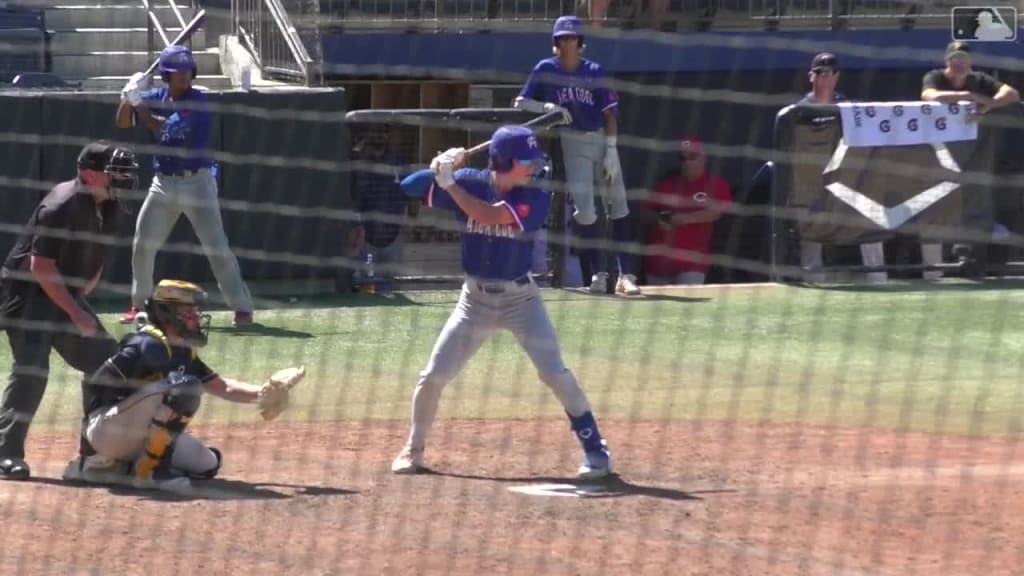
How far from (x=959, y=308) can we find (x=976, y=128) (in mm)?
1578

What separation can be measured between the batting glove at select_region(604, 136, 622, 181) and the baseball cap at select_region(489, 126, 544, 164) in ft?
16.6

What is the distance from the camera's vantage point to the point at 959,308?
12.1 meters

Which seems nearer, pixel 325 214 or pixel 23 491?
pixel 23 491

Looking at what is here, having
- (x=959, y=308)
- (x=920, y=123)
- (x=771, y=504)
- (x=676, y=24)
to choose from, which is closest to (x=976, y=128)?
(x=920, y=123)

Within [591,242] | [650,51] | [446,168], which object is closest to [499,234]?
[446,168]

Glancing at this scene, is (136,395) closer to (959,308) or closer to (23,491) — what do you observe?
(23,491)

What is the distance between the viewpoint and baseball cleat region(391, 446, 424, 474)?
743cm

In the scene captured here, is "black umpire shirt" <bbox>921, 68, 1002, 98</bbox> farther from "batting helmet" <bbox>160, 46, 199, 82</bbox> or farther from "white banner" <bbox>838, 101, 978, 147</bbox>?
"batting helmet" <bbox>160, 46, 199, 82</bbox>

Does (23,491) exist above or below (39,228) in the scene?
below

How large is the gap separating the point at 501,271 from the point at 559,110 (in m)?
4.66

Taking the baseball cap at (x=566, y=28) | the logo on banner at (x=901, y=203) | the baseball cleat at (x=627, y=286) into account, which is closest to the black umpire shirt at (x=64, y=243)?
the baseball cap at (x=566, y=28)

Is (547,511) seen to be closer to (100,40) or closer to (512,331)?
(512,331)

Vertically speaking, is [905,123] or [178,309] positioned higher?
[905,123]

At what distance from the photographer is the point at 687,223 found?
13438 millimetres
